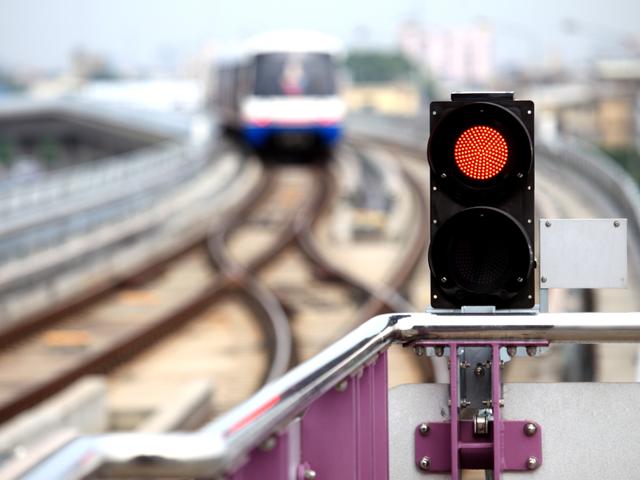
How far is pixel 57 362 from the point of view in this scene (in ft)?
49.9

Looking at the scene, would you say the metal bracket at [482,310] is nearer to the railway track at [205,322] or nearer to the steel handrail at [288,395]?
the steel handrail at [288,395]

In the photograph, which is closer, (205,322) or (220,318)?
(205,322)

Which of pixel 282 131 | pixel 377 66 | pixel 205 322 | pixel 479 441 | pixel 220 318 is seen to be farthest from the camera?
pixel 377 66

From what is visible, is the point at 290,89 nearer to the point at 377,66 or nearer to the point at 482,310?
the point at 482,310

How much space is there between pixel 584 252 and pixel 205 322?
12569 millimetres

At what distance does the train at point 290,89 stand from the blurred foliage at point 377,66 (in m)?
106

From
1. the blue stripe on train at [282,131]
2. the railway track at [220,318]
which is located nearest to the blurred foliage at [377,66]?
the blue stripe on train at [282,131]

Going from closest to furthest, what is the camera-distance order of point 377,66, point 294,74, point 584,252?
point 584,252 → point 294,74 → point 377,66

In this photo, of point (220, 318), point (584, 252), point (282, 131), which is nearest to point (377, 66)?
point (282, 131)

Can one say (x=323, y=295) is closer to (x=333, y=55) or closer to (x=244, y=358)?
(x=244, y=358)

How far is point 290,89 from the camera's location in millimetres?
36500

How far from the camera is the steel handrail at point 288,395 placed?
2.53 meters

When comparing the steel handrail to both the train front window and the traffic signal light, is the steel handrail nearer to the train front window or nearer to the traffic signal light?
the traffic signal light

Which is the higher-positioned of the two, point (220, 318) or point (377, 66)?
point (377, 66)
